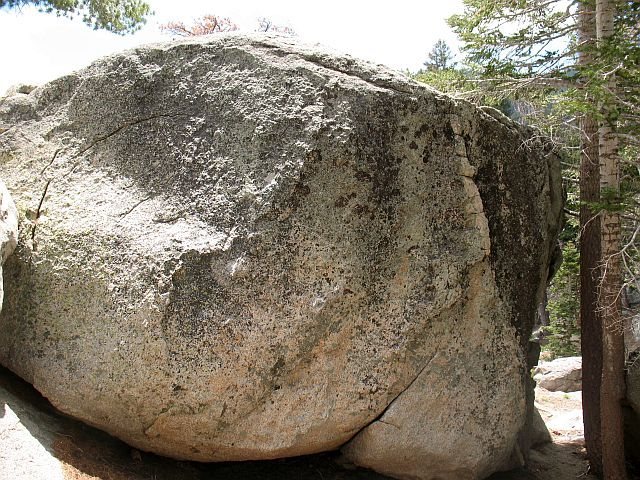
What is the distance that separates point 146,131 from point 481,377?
168 inches

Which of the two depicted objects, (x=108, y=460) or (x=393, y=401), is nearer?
(x=108, y=460)

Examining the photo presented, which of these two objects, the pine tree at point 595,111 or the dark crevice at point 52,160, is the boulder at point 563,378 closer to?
the pine tree at point 595,111

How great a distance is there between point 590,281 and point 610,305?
0.98 meters

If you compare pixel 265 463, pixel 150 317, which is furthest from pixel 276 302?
pixel 265 463

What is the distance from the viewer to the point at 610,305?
22.3 feet

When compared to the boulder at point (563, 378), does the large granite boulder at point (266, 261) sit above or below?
above

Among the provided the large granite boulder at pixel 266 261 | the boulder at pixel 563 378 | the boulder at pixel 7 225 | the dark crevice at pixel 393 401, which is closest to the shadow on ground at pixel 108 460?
the large granite boulder at pixel 266 261

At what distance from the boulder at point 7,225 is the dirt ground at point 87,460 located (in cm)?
129

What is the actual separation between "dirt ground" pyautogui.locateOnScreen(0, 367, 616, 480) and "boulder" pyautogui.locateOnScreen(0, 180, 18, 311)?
1.29 m

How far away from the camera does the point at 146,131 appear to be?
6.31 m

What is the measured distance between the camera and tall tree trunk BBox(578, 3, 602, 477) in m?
7.66

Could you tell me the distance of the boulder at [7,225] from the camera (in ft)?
17.8

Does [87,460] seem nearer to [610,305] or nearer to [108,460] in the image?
[108,460]

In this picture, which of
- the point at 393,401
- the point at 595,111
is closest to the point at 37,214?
the point at 393,401
